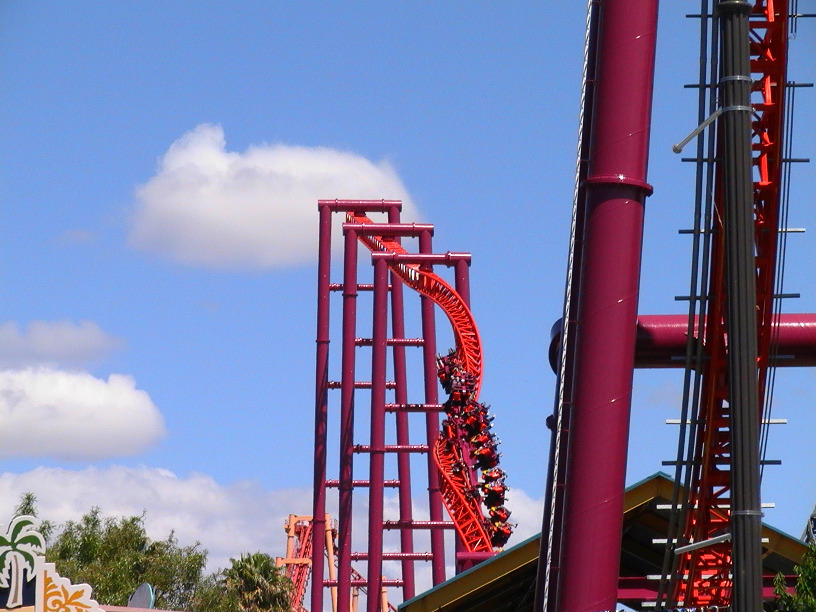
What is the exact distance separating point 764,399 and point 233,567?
18.0m

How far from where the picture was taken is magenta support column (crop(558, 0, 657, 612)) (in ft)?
30.8

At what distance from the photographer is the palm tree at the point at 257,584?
27.9m

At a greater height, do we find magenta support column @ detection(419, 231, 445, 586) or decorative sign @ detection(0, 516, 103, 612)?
magenta support column @ detection(419, 231, 445, 586)

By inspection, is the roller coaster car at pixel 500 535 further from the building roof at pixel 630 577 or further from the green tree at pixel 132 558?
the green tree at pixel 132 558

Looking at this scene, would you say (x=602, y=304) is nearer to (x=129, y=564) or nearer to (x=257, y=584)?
(x=257, y=584)

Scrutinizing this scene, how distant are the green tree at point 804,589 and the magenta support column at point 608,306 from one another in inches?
65.8

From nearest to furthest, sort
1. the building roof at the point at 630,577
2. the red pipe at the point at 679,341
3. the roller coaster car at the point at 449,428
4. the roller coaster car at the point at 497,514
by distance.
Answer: the red pipe at the point at 679,341, the building roof at the point at 630,577, the roller coaster car at the point at 497,514, the roller coaster car at the point at 449,428

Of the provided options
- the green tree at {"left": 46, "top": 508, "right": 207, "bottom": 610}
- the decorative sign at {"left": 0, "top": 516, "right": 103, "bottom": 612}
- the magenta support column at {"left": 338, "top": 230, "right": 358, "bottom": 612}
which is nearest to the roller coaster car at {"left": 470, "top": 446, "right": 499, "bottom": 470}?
the magenta support column at {"left": 338, "top": 230, "right": 358, "bottom": 612}

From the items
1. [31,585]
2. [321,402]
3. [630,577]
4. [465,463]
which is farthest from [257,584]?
[630,577]

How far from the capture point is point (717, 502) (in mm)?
11891

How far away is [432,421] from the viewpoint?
2731 centimetres

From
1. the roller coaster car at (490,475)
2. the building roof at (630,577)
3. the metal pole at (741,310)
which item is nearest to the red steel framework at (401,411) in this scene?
the roller coaster car at (490,475)

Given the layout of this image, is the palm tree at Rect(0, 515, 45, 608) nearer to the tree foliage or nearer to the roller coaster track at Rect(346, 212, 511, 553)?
the roller coaster track at Rect(346, 212, 511, 553)

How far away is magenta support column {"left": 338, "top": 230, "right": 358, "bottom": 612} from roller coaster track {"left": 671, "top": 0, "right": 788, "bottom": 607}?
1567cm
